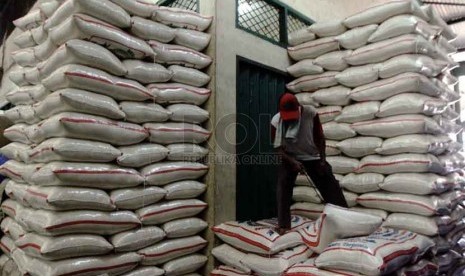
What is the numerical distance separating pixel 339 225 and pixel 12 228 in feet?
9.22

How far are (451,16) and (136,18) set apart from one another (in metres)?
5.77

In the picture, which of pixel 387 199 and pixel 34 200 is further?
pixel 387 199

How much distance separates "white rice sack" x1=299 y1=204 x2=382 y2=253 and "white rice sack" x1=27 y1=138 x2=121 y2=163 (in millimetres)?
1621

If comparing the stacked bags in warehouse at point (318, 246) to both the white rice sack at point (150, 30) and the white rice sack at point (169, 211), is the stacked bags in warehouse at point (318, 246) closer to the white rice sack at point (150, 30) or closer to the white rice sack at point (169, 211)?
the white rice sack at point (169, 211)

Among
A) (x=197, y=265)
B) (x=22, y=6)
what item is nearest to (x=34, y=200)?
(x=197, y=265)

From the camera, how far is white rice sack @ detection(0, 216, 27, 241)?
2798mm

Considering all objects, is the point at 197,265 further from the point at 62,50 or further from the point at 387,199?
the point at 62,50

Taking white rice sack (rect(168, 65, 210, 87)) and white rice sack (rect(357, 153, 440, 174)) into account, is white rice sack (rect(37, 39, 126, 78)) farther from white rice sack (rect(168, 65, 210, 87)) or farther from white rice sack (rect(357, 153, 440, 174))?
white rice sack (rect(357, 153, 440, 174))

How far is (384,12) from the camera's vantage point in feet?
10.7

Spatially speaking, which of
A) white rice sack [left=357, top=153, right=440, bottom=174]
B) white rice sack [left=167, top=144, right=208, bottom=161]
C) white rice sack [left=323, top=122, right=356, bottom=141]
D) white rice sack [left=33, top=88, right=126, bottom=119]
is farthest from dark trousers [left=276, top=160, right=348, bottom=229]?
white rice sack [left=33, top=88, right=126, bottom=119]

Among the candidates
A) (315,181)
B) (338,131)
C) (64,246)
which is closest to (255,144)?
(315,181)

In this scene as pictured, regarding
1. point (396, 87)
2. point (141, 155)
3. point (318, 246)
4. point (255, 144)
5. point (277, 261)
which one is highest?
point (396, 87)

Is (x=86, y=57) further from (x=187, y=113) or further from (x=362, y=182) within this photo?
(x=362, y=182)

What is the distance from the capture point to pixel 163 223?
2.79 meters
